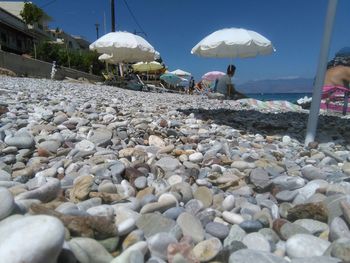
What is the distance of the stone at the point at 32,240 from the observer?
104 cm

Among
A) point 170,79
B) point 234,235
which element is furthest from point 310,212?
point 170,79

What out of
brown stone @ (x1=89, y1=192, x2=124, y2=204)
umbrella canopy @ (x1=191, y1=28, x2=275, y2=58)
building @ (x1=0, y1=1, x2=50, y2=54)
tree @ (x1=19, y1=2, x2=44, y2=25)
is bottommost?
brown stone @ (x1=89, y1=192, x2=124, y2=204)

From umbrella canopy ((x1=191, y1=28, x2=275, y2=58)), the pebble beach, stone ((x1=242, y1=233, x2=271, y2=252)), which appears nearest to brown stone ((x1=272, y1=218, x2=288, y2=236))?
the pebble beach

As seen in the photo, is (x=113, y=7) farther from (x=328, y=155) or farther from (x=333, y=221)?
(x=333, y=221)

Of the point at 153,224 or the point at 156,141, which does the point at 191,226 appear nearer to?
the point at 153,224

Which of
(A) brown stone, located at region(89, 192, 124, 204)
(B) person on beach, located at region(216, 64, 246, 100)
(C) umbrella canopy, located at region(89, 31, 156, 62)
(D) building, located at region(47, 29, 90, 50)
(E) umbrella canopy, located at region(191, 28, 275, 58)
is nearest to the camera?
(A) brown stone, located at region(89, 192, 124, 204)

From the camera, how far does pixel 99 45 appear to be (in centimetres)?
1180

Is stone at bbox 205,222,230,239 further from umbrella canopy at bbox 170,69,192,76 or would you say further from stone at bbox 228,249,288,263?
umbrella canopy at bbox 170,69,192,76

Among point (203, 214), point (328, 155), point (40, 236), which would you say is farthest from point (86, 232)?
point (328, 155)

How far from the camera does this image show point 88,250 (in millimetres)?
1277

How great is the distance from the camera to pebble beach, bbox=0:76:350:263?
1.30 meters

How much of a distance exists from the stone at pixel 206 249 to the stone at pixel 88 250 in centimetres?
32

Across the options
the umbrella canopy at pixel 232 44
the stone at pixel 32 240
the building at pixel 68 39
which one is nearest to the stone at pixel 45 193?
the stone at pixel 32 240

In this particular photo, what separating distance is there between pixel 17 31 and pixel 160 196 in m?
43.1
